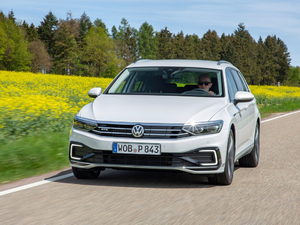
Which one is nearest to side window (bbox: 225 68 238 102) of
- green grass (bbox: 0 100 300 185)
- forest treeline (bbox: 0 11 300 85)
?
green grass (bbox: 0 100 300 185)

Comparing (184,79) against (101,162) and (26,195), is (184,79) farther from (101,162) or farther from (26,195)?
(26,195)

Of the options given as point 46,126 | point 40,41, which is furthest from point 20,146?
point 40,41

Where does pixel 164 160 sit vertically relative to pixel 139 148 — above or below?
below

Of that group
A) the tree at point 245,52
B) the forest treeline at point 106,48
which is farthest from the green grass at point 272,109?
the tree at point 245,52

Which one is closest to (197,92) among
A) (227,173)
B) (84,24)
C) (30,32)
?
(227,173)

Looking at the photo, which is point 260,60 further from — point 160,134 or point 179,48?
point 160,134

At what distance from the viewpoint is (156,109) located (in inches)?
237

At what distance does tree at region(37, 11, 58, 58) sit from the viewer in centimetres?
12050

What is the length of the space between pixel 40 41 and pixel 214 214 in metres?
114

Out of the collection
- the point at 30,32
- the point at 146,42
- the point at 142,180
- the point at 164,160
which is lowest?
the point at 142,180

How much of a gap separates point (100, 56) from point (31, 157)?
115 m

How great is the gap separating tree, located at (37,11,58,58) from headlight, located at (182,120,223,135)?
117277 millimetres

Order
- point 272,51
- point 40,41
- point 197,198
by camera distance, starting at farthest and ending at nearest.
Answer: point 272,51 → point 40,41 → point 197,198

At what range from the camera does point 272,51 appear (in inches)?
6191
